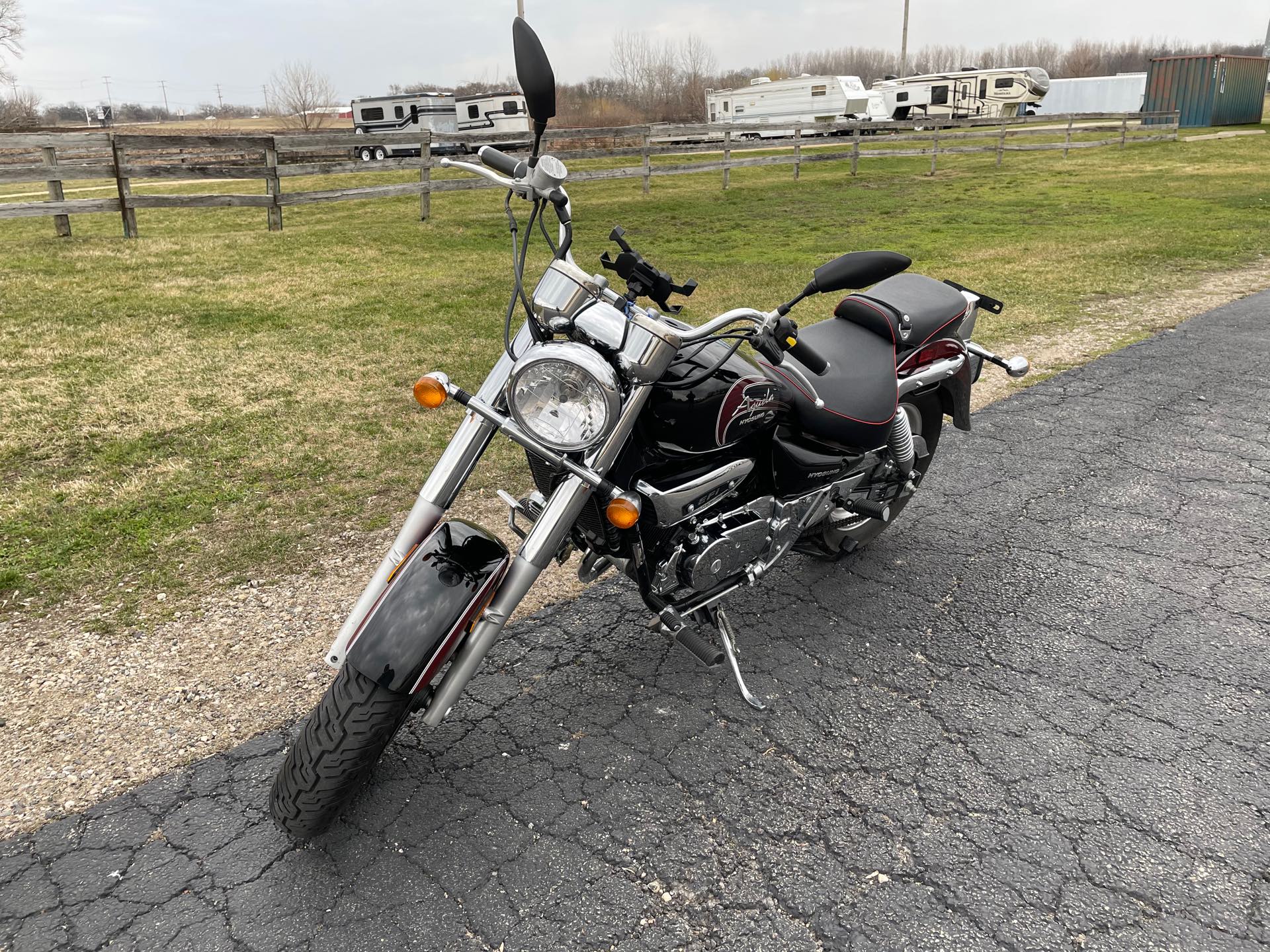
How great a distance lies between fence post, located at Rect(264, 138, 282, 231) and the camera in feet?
42.8

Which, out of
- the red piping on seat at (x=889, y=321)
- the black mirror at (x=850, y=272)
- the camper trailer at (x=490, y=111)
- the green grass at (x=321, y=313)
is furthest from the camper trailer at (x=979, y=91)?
the black mirror at (x=850, y=272)

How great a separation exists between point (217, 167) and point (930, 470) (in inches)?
455

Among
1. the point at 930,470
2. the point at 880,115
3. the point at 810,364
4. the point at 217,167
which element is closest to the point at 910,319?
the point at 810,364

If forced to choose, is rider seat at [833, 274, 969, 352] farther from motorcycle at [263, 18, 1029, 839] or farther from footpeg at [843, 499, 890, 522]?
footpeg at [843, 499, 890, 522]

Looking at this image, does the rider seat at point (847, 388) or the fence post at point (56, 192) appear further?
the fence post at point (56, 192)

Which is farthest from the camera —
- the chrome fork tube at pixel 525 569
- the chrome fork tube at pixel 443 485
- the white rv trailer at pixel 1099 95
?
the white rv trailer at pixel 1099 95

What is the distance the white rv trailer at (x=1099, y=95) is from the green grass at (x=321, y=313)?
110ft

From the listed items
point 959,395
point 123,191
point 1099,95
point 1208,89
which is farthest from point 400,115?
point 959,395

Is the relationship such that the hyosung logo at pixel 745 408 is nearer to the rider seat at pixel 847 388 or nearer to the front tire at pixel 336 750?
the rider seat at pixel 847 388

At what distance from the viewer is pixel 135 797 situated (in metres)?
2.65

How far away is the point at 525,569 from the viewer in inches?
96.0

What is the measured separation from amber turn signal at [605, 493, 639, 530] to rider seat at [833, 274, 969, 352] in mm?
1430

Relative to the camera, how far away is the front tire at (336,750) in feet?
7.71

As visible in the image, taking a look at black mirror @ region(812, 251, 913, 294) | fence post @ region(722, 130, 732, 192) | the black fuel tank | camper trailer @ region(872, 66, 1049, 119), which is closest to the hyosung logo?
the black fuel tank
